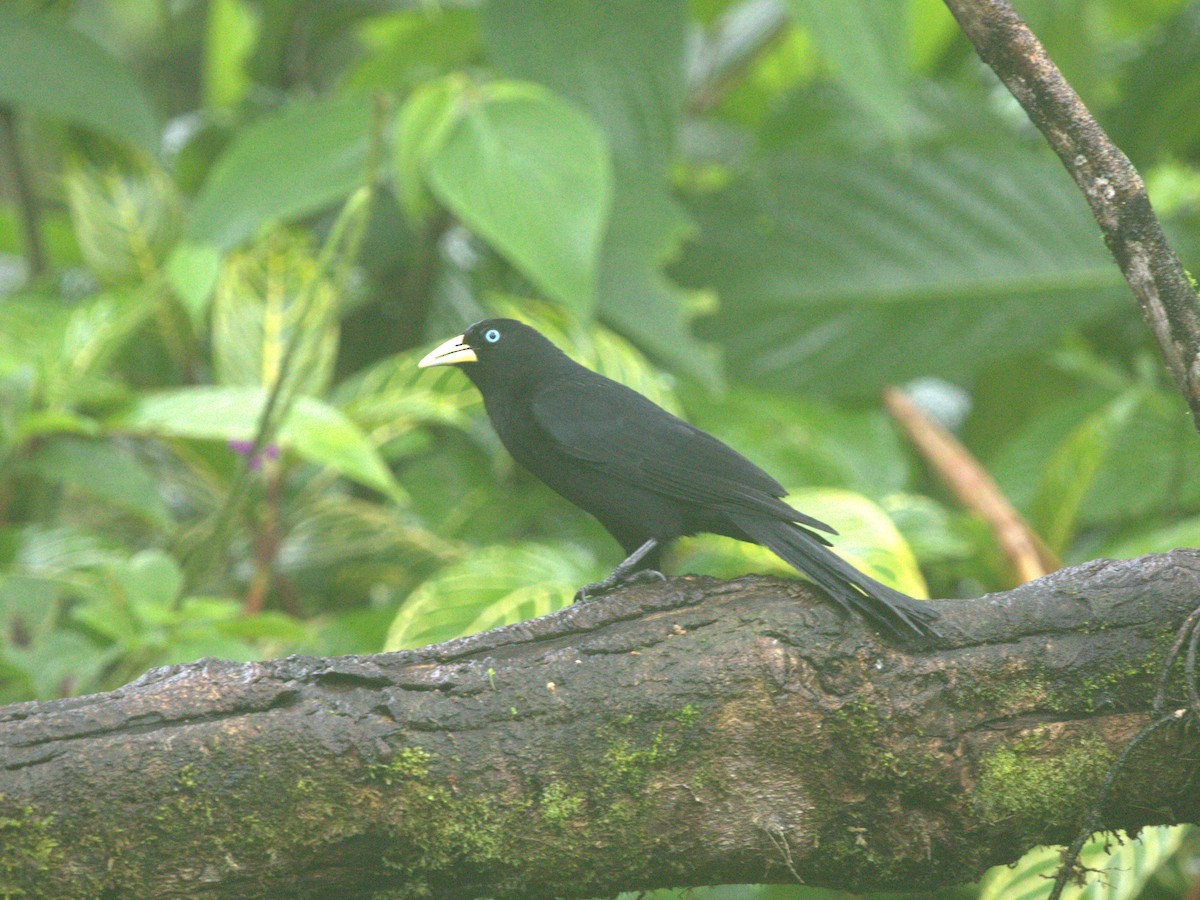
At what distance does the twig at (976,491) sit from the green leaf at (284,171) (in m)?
2.03

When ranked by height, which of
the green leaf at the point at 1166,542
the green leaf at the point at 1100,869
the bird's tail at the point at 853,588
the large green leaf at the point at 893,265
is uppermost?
the large green leaf at the point at 893,265

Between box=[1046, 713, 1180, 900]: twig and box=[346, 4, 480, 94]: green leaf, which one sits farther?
box=[346, 4, 480, 94]: green leaf

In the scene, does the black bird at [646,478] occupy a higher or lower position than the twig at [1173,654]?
higher

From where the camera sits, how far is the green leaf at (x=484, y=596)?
289 cm

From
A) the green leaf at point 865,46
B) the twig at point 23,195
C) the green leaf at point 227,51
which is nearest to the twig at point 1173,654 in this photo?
the green leaf at point 865,46

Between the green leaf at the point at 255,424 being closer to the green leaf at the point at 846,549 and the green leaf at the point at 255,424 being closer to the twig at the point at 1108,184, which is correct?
the green leaf at the point at 846,549

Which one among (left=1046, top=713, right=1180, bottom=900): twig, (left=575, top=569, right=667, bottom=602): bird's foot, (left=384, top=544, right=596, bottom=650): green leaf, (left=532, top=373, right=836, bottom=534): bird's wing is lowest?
(left=1046, top=713, right=1180, bottom=900): twig

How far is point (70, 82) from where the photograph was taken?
3.88m

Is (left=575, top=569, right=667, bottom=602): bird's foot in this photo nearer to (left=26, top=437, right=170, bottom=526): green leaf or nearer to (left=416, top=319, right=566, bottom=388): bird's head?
(left=416, top=319, right=566, bottom=388): bird's head

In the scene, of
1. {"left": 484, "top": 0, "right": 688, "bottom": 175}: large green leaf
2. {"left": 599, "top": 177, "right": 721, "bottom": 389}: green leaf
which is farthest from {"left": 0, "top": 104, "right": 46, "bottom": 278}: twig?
{"left": 599, "top": 177, "right": 721, "bottom": 389}: green leaf

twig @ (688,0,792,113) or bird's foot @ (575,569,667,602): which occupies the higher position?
twig @ (688,0,792,113)

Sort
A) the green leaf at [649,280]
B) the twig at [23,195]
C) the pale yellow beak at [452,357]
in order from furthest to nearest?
the twig at [23,195] → the green leaf at [649,280] → the pale yellow beak at [452,357]

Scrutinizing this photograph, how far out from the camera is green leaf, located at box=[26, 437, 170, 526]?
10.5ft

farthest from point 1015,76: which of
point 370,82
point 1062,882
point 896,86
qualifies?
point 370,82
